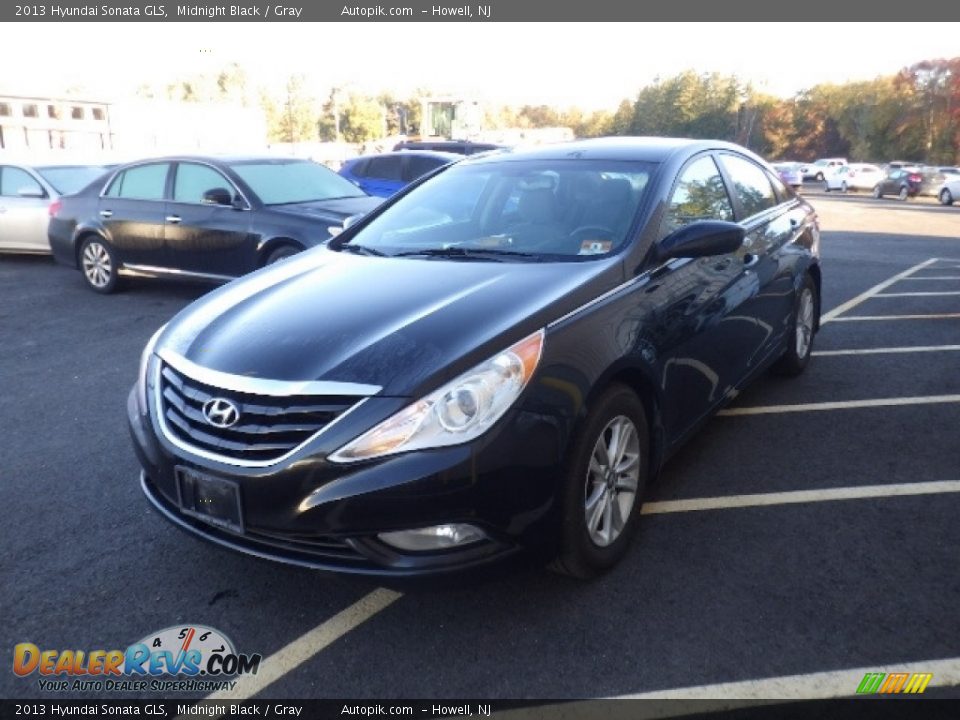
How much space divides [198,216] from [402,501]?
679cm

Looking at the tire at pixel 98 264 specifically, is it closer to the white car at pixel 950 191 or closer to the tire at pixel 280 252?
the tire at pixel 280 252

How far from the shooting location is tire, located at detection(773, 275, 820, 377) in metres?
5.31

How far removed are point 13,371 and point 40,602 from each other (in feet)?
12.1

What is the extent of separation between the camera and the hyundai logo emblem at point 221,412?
2.62 m

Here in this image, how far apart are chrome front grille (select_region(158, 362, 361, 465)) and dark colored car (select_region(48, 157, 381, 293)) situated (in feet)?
16.6

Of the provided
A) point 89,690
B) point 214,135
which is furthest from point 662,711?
point 214,135

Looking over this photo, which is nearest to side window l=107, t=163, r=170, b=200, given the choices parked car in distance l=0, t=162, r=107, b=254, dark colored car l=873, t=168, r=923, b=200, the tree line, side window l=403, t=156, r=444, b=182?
parked car in distance l=0, t=162, r=107, b=254

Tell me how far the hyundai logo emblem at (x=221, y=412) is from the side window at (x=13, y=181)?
10.5m

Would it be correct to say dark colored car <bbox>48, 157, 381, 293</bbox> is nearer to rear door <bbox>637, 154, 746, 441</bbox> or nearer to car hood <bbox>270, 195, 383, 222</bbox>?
car hood <bbox>270, 195, 383, 222</bbox>

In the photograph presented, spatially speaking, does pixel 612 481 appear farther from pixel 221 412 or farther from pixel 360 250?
pixel 360 250

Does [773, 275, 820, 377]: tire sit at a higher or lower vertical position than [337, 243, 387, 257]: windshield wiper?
lower

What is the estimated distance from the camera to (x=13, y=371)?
6.03m

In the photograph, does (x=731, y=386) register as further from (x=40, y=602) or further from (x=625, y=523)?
(x=40, y=602)

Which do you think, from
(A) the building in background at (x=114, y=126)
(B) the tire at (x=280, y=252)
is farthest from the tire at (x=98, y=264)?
(A) the building in background at (x=114, y=126)
